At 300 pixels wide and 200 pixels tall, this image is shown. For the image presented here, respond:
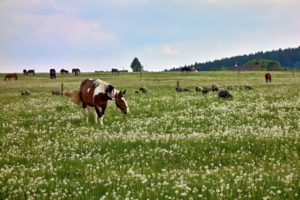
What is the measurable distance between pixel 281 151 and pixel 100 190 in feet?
19.5

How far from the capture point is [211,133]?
1588 cm

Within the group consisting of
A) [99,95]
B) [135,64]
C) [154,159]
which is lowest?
[154,159]

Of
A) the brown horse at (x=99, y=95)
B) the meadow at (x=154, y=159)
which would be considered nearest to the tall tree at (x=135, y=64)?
the brown horse at (x=99, y=95)

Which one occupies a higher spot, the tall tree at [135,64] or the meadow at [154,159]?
the tall tree at [135,64]

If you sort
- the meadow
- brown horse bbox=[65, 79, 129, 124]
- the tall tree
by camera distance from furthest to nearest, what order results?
1. the tall tree
2. brown horse bbox=[65, 79, 129, 124]
3. the meadow

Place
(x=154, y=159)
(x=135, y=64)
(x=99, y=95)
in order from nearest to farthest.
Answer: (x=154, y=159)
(x=99, y=95)
(x=135, y=64)

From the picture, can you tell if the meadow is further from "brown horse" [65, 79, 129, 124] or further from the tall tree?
the tall tree

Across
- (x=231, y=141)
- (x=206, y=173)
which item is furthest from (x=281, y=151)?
(x=206, y=173)

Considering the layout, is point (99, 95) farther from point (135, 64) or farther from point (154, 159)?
point (135, 64)

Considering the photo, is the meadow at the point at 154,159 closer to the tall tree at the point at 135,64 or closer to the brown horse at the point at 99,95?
the brown horse at the point at 99,95

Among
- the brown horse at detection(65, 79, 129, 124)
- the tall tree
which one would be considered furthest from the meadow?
the tall tree

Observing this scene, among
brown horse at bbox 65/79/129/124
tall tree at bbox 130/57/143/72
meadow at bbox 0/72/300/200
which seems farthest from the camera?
tall tree at bbox 130/57/143/72

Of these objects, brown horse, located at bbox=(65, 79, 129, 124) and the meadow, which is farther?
brown horse, located at bbox=(65, 79, 129, 124)

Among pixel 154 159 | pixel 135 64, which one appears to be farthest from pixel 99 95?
pixel 135 64
